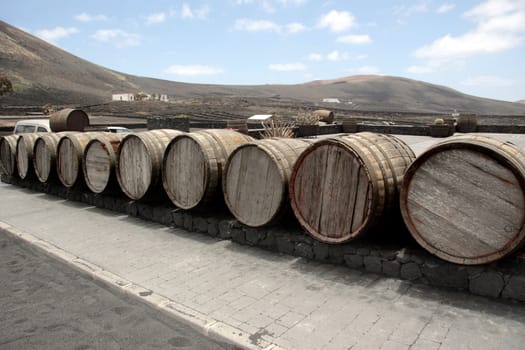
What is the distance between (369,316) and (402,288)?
67 centimetres

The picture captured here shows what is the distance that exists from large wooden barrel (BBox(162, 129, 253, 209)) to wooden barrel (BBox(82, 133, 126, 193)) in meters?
1.61

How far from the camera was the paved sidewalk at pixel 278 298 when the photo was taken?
2.99 metres

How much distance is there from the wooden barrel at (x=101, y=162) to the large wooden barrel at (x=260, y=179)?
2.81 metres

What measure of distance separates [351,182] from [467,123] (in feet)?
56.3

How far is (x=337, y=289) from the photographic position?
12.6 ft

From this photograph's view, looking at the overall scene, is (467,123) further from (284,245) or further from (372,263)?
(372,263)

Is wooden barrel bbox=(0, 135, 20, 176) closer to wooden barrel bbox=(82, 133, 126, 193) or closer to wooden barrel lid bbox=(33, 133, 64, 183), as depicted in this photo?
wooden barrel lid bbox=(33, 133, 64, 183)

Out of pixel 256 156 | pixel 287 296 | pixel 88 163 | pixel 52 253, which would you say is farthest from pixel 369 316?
pixel 88 163

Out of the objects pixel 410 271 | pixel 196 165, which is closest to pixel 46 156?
pixel 196 165

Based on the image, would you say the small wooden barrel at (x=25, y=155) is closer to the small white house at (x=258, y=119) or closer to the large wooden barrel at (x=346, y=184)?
the large wooden barrel at (x=346, y=184)

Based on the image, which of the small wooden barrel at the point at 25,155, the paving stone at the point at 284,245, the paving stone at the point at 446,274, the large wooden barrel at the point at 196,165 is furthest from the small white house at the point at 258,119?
the paving stone at the point at 446,274

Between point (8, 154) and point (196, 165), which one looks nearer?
point (196, 165)

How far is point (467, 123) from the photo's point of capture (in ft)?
61.5

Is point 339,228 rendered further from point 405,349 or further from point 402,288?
point 405,349
